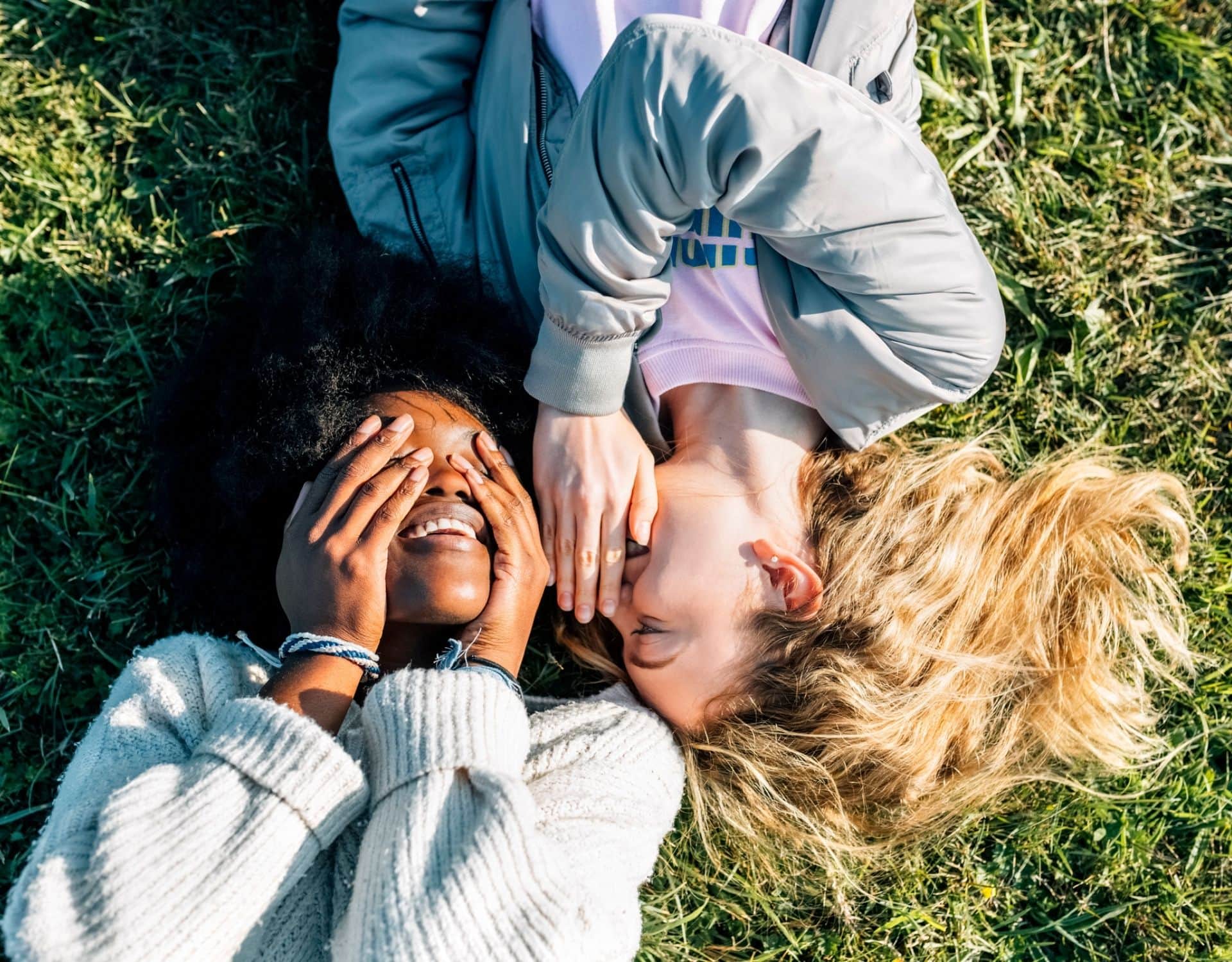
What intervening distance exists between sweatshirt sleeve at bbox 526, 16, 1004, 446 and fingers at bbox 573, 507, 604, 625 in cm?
30

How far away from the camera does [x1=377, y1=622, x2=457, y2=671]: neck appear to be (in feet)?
9.19

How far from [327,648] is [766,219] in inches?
59.5

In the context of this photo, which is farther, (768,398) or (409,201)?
(409,201)

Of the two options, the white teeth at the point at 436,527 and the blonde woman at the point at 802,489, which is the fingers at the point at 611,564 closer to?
the blonde woman at the point at 802,489

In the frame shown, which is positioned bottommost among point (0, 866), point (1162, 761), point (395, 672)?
point (0, 866)

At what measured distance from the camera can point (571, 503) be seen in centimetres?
288

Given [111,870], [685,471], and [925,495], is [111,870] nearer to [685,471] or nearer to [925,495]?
[685,471]

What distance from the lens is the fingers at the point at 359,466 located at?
2607 mm

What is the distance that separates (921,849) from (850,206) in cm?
197

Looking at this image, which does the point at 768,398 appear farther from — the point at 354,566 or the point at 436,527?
the point at 354,566

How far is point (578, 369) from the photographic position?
277 cm

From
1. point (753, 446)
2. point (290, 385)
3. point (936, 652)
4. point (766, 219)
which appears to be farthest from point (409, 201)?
point (936, 652)

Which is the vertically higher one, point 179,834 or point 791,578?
point 791,578

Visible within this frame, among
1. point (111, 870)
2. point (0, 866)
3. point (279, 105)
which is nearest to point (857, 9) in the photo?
point (279, 105)
